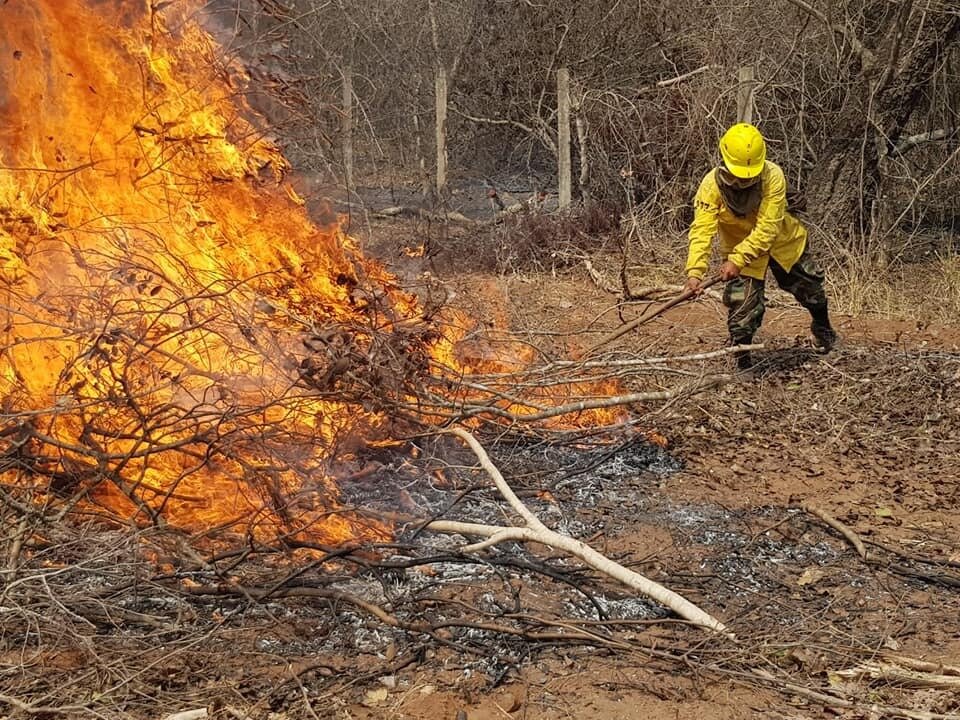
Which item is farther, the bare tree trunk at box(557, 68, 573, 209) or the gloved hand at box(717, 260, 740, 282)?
the bare tree trunk at box(557, 68, 573, 209)

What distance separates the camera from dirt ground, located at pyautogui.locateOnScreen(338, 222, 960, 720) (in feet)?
10.8

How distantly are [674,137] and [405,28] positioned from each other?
20.0 ft

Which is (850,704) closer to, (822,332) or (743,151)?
(743,151)

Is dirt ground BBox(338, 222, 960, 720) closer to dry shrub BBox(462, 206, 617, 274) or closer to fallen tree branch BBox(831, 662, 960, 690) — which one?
fallen tree branch BBox(831, 662, 960, 690)

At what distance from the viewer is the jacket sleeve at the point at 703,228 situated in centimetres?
647

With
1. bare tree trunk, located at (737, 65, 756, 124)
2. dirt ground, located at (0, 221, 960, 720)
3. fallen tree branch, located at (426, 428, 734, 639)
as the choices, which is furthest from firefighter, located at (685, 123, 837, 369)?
bare tree trunk, located at (737, 65, 756, 124)

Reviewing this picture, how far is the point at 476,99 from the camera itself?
15102 millimetres

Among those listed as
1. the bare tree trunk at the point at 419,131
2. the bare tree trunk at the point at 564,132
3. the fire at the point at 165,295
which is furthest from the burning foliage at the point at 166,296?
the bare tree trunk at the point at 419,131

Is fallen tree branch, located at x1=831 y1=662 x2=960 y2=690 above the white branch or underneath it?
underneath

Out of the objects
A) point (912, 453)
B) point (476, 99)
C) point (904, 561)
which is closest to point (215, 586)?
point (904, 561)

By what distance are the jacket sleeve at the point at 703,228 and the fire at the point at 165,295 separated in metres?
2.03

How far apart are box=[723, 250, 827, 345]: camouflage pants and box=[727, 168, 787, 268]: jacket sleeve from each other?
0.45 metres

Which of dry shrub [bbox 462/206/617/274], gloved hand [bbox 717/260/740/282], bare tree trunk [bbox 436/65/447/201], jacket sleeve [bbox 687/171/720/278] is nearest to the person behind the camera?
gloved hand [bbox 717/260/740/282]

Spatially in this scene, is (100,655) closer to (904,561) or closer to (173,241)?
(173,241)
